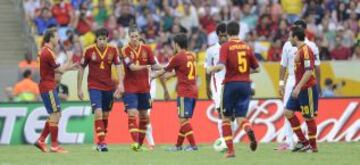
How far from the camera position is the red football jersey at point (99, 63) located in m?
24.3

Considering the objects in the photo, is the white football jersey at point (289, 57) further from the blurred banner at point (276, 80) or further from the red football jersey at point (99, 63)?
the blurred banner at point (276, 80)

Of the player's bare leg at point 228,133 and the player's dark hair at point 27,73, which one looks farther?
the player's dark hair at point 27,73

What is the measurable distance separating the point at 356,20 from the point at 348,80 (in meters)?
3.12

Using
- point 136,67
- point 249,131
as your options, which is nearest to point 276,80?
point 136,67

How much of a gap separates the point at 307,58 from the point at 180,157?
9.24ft

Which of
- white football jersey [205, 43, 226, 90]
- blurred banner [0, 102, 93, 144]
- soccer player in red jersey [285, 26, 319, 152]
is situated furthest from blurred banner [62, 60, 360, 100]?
soccer player in red jersey [285, 26, 319, 152]

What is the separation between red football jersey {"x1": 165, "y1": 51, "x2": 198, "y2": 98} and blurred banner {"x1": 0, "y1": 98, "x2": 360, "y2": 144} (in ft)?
13.5

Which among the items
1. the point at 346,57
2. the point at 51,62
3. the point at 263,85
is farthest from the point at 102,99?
the point at 346,57

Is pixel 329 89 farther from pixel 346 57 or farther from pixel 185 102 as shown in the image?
pixel 185 102

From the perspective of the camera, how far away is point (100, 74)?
79.9 ft

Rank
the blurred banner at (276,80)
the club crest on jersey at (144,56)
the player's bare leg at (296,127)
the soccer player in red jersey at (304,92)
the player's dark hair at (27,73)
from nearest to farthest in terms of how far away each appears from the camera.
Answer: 1. the soccer player in red jersey at (304,92)
2. the player's bare leg at (296,127)
3. the club crest on jersey at (144,56)
4. the player's dark hair at (27,73)
5. the blurred banner at (276,80)

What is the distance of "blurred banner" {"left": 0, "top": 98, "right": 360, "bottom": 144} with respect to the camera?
2884 cm

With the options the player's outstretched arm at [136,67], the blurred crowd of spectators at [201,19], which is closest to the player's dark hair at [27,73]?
the blurred crowd of spectators at [201,19]

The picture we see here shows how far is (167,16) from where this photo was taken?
36281 mm
